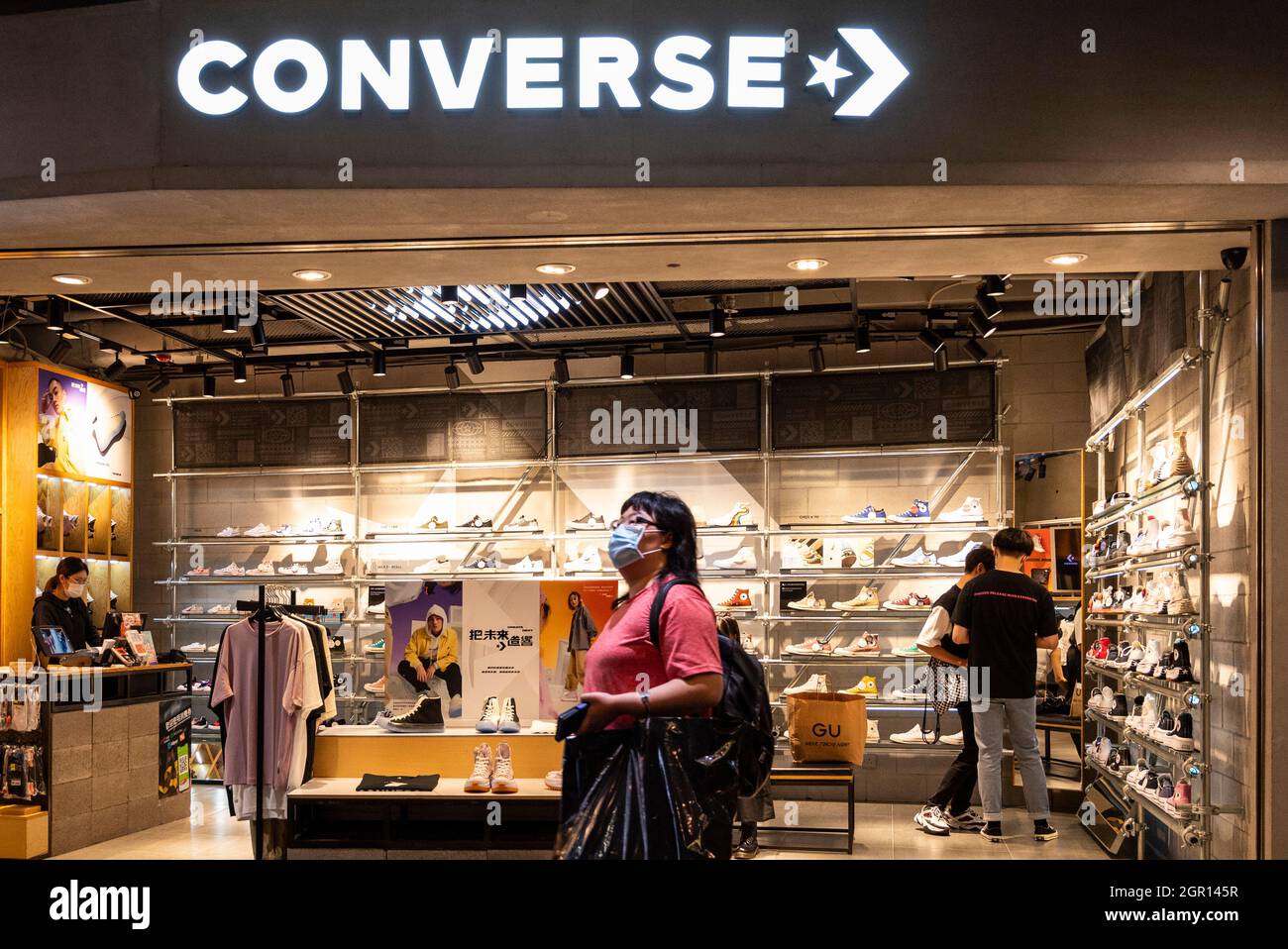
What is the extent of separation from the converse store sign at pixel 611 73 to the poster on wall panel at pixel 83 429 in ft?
22.6

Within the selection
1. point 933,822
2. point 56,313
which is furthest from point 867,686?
point 56,313

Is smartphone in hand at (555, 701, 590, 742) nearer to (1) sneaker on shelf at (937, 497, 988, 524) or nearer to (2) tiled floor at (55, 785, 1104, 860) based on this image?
(2) tiled floor at (55, 785, 1104, 860)

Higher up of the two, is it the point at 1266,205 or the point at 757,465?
the point at 1266,205

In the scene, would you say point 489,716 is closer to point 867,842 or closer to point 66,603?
point 867,842

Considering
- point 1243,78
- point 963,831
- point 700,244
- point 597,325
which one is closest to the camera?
point 1243,78

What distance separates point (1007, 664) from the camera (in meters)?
7.06

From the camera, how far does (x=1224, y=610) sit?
4.98 m

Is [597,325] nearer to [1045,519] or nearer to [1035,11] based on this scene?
[1045,519]

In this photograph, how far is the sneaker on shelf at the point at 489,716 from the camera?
19.1 feet

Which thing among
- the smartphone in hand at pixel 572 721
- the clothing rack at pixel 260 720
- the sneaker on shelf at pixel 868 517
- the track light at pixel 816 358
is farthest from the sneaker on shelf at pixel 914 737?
the smartphone in hand at pixel 572 721

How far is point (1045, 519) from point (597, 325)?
373 centimetres

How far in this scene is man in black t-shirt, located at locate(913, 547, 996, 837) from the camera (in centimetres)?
767
